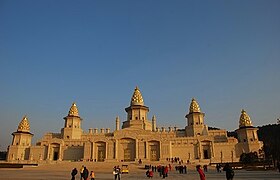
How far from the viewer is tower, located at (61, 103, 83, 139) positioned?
67.7 metres

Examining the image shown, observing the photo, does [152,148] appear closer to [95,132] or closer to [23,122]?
[95,132]

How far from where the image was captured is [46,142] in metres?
63.4

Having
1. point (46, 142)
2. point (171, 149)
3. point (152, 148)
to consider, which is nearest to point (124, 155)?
point (152, 148)

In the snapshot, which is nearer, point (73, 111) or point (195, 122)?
point (195, 122)

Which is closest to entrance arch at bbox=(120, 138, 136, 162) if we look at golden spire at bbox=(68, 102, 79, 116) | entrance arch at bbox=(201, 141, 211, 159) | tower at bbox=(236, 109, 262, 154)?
entrance arch at bbox=(201, 141, 211, 159)

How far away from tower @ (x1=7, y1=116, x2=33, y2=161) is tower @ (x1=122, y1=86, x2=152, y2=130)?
2531 cm

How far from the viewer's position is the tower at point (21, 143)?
64375 millimetres

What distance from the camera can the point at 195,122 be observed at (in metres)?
66.7

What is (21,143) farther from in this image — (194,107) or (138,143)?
(194,107)

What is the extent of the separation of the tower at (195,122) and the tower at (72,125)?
94.1 feet

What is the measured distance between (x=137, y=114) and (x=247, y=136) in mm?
27730

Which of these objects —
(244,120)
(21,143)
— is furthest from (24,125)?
(244,120)

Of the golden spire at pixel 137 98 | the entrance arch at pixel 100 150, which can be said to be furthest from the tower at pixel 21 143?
the golden spire at pixel 137 98

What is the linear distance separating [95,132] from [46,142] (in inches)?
528
